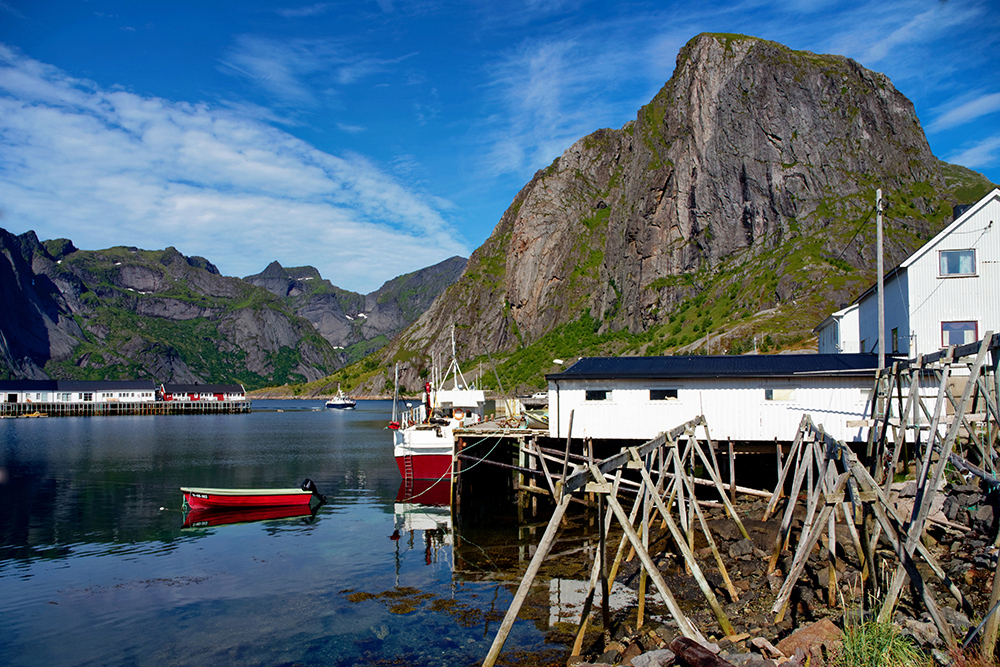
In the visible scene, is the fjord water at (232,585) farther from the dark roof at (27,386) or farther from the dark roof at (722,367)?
the dark roof at (27,386)

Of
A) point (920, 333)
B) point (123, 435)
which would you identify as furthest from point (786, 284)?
point (123, 435)

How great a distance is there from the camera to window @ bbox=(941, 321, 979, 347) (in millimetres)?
37594

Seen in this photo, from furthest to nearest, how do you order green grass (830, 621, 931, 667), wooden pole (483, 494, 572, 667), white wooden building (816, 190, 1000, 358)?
1. white wooden building (816, 190, 1000, 358)
2. wooden pole (483, 494, 572, 667)
3. green grass (830, 621, 931, 667)

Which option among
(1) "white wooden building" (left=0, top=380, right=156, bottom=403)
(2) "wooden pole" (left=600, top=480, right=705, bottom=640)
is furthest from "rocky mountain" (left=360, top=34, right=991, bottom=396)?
(1) "white wooden building" (left=0, top=380, right=156, bottom=403)

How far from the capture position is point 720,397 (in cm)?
3506

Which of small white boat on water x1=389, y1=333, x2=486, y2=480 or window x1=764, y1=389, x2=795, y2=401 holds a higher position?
window x1=764, y1=389, x2=795, y2=401

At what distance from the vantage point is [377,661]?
18484 mm

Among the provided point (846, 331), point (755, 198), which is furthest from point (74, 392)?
point (846, 331)

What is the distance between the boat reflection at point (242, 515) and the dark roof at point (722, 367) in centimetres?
1916

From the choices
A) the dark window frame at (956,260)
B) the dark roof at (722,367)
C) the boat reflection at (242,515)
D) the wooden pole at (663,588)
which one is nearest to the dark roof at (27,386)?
the boat reflection at (242,515)

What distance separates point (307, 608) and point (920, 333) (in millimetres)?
37113

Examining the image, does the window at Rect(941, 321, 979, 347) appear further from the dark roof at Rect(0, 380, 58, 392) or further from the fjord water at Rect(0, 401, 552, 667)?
the dark roof at Rect(0, 380, 58, 392)

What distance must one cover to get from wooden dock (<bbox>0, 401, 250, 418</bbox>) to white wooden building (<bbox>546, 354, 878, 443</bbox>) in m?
169

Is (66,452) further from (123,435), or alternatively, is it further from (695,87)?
(695,87)
